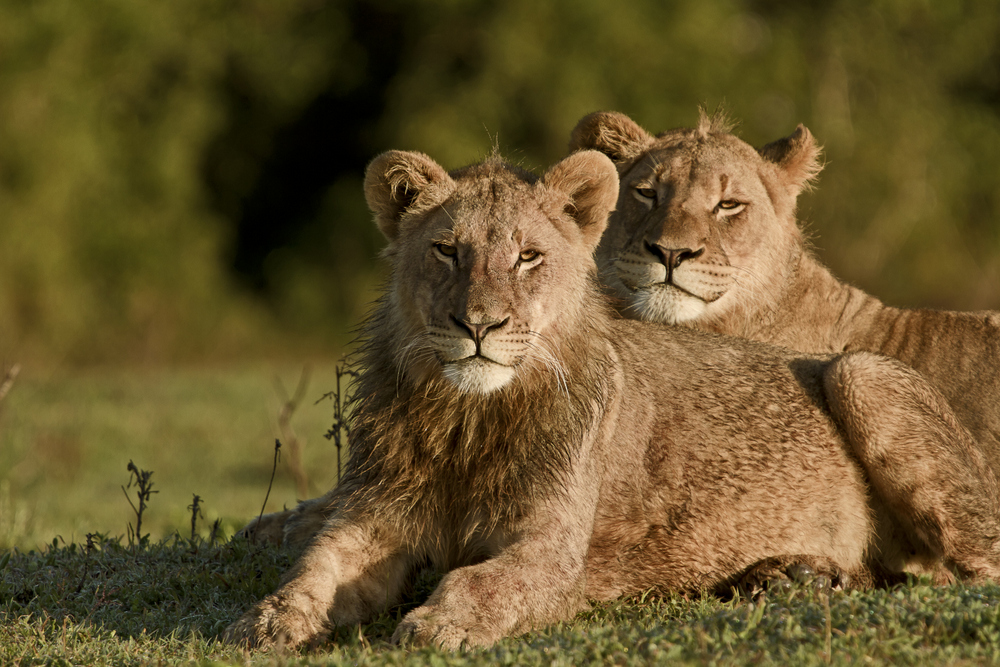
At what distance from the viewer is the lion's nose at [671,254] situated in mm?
5848

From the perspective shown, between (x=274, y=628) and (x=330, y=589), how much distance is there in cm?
29

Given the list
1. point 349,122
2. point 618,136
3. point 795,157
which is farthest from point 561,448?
point 349,122

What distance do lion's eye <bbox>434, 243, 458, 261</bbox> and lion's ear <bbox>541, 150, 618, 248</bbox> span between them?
20.9 inches

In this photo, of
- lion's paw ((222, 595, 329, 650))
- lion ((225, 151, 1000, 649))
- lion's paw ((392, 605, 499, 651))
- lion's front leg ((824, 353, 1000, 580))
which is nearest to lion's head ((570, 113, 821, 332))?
lion ((225, 151, 1000, 649))

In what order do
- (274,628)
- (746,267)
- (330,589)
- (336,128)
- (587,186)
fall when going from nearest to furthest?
(274,628) → (330,589) → (587,186) → (746,267) → (336,128)

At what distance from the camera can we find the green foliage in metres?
19.3

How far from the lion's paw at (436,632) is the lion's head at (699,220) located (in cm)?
228

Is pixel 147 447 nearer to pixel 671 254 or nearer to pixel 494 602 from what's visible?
pixel 671 254

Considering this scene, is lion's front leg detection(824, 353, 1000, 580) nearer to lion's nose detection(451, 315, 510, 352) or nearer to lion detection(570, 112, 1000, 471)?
lion detection(570, 112, 1000, 471)

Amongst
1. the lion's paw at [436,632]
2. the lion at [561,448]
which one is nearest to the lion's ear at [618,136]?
the lion at [561,448]

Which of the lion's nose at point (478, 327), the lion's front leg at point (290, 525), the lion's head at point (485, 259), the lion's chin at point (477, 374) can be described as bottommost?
the lion's front leg at point (290, 525)

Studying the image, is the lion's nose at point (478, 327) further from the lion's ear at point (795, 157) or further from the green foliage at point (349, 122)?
the green foliage at point (349, 122)

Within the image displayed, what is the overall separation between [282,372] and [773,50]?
444 inches

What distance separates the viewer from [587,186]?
5.02m
